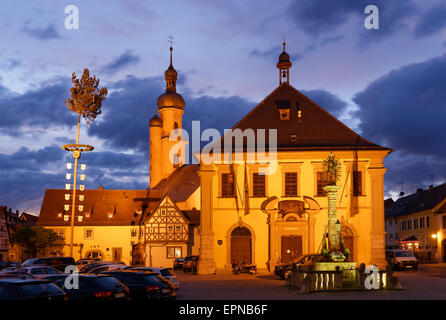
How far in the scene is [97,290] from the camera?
17.5 metres

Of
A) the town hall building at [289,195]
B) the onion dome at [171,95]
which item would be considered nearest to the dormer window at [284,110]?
the town hall building at [289,195]

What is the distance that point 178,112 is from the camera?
93.8 metres

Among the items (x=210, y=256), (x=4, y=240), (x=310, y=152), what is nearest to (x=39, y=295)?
(x=210, y=256)

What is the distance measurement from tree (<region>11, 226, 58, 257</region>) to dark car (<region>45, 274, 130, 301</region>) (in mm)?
47298

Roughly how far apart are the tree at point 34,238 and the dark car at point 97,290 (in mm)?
47298

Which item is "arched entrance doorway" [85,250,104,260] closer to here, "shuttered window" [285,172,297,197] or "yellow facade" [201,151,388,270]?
"yellow facade" [201,151,388,270]

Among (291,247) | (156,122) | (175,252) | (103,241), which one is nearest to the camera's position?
(291,247)

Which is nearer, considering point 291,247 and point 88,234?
point 291,247

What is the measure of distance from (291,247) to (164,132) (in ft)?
178

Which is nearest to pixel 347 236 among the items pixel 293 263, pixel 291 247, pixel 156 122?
pixel 291 247

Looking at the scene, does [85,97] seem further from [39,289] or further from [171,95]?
[171,95]

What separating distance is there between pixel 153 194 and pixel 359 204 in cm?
3984
